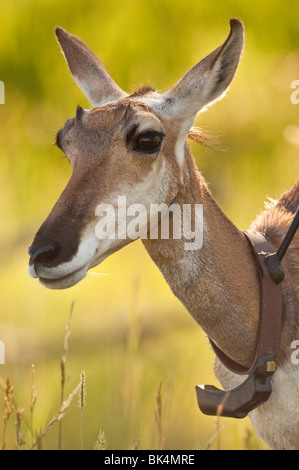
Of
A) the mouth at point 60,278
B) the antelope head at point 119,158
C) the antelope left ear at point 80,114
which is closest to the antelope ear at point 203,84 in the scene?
the antelope head at point 119,158

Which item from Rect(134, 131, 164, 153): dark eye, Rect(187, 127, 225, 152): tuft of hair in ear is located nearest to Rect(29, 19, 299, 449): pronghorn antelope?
Rect(134, 131, 164, 153): dark eye

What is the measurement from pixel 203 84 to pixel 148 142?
0.89 feet

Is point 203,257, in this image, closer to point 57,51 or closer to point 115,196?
point 115,196

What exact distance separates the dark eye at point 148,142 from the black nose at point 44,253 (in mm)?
445

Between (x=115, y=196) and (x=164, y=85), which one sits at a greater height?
(x=164, y=85)

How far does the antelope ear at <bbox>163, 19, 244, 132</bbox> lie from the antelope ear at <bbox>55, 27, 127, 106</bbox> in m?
0.35

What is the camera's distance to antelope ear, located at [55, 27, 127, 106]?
319cm

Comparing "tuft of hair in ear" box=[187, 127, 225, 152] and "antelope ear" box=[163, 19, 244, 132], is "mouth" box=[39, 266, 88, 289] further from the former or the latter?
"tuft of hair in ear" box=[187, 127, 225, 152]

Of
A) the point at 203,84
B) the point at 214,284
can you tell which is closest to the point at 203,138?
the point at 203,84

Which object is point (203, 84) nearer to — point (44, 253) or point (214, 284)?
point (214, 284)

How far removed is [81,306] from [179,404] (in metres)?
0.96

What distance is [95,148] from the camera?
2705 millimetres

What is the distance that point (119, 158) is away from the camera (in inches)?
106
